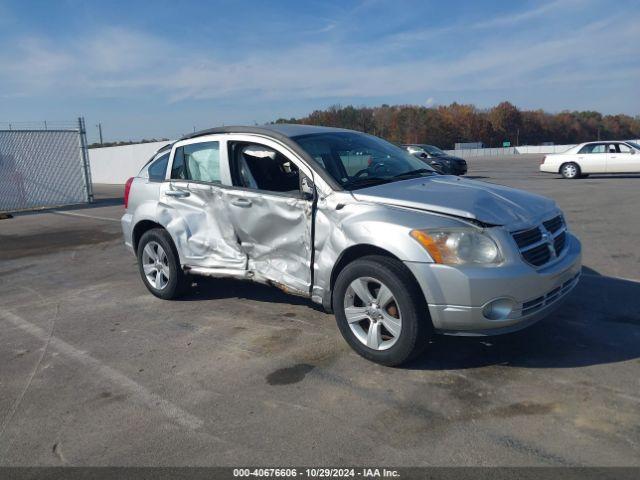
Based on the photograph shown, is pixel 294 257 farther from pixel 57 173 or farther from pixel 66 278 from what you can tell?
pixel 57 173

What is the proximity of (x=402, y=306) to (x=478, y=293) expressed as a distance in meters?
0.52

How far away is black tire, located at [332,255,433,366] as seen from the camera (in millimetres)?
3744

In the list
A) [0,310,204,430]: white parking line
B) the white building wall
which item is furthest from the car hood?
the white building wall

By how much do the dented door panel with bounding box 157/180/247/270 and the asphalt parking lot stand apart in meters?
0.57

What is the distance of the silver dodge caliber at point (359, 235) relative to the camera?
3.68m

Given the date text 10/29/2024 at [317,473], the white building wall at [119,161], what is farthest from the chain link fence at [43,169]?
the date text 10/29/2024 at [317,473]

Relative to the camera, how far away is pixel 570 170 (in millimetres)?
20906

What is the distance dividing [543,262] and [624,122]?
5887 inches

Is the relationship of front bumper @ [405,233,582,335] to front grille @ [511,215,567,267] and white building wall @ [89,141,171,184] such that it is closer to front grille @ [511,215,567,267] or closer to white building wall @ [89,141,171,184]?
front grille @ [511,215,567,267]

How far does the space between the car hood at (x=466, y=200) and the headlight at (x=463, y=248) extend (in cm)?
13

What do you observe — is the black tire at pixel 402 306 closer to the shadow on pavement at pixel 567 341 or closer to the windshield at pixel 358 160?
the shadow on pavement at pixel 567 341

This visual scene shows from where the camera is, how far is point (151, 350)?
15.0ft

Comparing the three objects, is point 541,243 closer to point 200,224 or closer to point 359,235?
point 359,235

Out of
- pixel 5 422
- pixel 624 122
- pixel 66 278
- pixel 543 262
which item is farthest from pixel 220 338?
pixel 624 122
